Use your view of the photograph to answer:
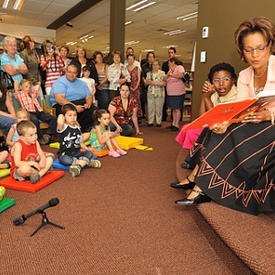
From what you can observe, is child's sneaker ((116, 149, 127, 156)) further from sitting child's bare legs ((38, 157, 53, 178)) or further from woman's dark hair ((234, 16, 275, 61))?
woman's dark hair ((234, 16, 275, 61))

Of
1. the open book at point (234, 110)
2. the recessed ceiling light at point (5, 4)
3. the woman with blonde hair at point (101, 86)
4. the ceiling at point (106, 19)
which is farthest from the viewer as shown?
the ceiling at point (106, 19)

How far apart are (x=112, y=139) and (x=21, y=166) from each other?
4.51 ft

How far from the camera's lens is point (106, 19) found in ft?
30.7

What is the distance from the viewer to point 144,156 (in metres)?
3.30

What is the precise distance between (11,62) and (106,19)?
21.2 feet

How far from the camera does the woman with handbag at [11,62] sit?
3678 millimetres

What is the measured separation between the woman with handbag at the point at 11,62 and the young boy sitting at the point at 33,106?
0.18 metres

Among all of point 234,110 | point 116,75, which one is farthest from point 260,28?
point 116,75

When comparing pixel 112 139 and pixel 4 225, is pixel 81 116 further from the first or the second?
pixel 4 225

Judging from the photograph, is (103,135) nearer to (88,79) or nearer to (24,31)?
(88,79)

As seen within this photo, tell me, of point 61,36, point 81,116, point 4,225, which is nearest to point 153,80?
point 81,116

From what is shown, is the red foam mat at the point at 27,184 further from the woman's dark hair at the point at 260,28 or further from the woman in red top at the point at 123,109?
the woman in red top at the point at 123,109

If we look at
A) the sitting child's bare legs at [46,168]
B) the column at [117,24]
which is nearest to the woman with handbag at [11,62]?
the sitting child's bare legs at [46,168]

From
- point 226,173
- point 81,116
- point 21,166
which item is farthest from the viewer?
point 81,116
